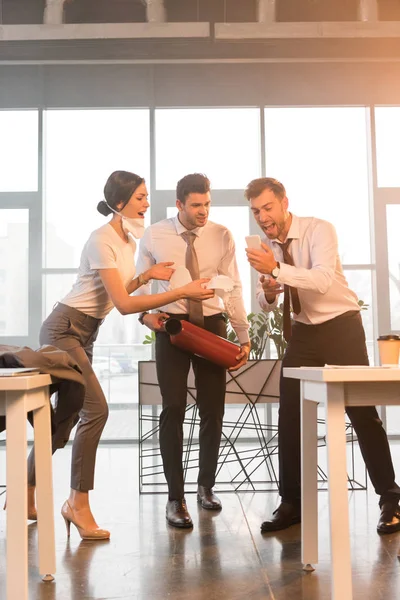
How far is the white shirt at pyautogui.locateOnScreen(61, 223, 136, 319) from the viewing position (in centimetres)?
261

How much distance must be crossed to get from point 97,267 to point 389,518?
1514 millimetres

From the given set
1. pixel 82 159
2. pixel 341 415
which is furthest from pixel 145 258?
pixel 82 159

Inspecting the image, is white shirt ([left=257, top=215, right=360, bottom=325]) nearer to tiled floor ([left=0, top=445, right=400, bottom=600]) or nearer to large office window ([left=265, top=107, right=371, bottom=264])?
tiled floor ([left=0, top=445, right=400, bottom=600])

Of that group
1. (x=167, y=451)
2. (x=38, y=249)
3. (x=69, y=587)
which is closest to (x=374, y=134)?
(x=38, y=249)

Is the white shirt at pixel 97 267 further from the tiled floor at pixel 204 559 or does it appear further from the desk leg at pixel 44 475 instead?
the tiled floor at pixel 204 559

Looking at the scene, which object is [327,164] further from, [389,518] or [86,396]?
[86,396]

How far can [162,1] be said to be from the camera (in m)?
5.37

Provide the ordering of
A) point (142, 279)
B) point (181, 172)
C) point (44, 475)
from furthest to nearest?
1. point (181, 172)
2. point (142, 279)
3. point (44, 475)

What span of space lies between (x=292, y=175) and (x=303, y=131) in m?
0.42

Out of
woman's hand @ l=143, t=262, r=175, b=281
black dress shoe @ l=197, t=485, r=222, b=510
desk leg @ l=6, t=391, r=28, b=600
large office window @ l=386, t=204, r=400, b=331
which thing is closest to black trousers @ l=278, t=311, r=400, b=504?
black dress shoe @ l=197, t=485, r=222, b=510

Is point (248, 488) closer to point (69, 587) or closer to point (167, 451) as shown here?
point (167, 451)

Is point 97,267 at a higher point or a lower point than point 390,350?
Answer: higher

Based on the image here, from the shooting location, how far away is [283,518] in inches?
105

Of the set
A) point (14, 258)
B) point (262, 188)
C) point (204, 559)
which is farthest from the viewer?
point (14, 258)
